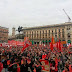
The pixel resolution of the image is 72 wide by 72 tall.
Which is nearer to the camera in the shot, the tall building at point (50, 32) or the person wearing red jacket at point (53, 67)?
the person wearing red jacket at point (53, 67)

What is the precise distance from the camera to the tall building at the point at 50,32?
56944mm

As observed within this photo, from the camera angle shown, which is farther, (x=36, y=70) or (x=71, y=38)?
(x=71, y=38)

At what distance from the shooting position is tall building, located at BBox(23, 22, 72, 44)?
56.9 meters

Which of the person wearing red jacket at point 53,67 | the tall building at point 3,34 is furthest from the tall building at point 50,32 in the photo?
the person wearing red jacket at point 53,67

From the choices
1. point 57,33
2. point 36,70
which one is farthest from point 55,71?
point 57,33

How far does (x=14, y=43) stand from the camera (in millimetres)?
21969

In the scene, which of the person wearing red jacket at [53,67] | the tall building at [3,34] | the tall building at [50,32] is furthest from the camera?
the tall building at [3,34]

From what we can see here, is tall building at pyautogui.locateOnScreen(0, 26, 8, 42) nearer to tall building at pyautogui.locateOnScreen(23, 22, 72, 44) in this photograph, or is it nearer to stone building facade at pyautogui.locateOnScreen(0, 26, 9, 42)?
stone building facade at pyautogui.locateOnScreen(0, 26, 9, 42)

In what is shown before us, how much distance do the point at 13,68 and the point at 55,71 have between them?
2.74 metres

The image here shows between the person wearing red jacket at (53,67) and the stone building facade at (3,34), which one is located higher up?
the stone building facade at (3,34)

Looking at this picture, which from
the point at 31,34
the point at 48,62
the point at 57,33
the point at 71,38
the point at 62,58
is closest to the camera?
the point at 48,62

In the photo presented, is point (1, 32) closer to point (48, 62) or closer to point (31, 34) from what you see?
point (31, 34)

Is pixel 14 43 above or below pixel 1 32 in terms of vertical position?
below

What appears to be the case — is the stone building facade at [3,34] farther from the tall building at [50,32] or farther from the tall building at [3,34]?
the tall building at [50,32]
